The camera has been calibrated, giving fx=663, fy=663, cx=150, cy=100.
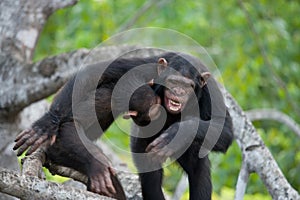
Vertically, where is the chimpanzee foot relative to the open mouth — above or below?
above

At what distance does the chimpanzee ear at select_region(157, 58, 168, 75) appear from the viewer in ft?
16.7

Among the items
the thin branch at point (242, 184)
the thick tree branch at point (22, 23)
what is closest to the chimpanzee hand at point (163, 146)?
the thin branch at point (242, 184)

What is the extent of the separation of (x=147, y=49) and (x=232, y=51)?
4.67 meters

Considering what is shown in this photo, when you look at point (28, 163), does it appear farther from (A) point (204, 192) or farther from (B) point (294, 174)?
(B) point (294, 174)

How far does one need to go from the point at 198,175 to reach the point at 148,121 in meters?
0.58

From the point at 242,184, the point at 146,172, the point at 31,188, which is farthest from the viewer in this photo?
the point at 242,184

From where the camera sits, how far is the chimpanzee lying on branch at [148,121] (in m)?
4.48

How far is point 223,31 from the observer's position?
40.5 feet

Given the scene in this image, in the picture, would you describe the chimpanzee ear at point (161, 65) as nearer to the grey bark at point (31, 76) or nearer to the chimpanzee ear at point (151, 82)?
the chimpanzee ear at point (151, 82)

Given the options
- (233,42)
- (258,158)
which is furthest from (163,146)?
(233,42)

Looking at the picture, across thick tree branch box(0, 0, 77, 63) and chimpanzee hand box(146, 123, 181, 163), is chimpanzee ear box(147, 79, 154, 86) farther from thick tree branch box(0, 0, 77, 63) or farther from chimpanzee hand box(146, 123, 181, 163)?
thick tree branch box(0, 0, 77, 63)

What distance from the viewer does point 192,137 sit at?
4.76 meters

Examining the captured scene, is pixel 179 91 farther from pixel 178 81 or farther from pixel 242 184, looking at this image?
pixel 242 184

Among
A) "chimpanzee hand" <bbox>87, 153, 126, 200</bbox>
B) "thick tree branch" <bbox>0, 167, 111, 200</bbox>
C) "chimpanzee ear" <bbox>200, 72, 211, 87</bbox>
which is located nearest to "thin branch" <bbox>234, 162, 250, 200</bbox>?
"chimpanzee ear" <bbox>200, 72, 211, 87</bbox>
